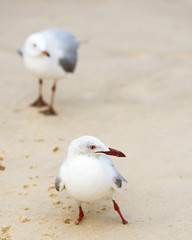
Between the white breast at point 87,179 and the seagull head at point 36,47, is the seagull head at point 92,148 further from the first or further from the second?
the seagull head at point 36,47

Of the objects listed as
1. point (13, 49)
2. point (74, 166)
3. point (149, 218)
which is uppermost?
point (74, 166)

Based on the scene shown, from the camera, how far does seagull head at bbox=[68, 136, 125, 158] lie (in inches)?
117

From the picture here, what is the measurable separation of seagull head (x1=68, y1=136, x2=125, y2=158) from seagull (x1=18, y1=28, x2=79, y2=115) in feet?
9.54

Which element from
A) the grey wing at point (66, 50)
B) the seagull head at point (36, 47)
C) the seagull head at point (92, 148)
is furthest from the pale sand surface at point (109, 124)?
the seagull head at point (36, 47)

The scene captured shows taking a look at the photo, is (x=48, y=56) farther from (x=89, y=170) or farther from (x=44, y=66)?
(x=89, y=170)

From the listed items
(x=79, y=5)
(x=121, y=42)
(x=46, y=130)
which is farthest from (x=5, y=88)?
(x=79, y=5)

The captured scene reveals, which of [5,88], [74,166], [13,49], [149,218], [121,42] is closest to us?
[74,166]

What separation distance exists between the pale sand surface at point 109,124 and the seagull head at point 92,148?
0.59 metres

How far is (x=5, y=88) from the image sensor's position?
270 inches

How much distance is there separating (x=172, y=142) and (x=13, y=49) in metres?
5.24

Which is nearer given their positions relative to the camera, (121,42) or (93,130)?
(93,130)

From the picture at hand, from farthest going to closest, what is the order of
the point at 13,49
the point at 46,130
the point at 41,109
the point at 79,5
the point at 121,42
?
the point at 79,5 → the point at 121,42 → the point at 13,49 → the point at 41,109 → the point at 46,130

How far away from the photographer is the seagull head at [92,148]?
2.97 m

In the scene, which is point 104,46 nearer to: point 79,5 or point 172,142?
point 79,5
